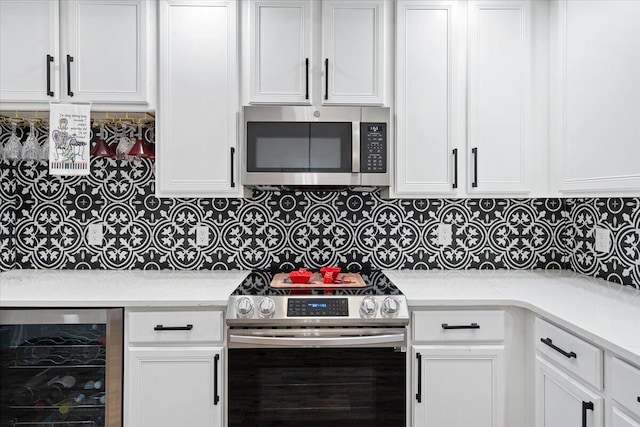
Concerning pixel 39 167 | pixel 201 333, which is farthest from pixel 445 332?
pixel 39 167

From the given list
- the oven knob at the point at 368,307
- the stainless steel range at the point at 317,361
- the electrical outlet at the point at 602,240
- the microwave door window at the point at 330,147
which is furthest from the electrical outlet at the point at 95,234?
the electrical outlet at the point at 602,240

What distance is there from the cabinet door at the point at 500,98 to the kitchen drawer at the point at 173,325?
1371 millimetres

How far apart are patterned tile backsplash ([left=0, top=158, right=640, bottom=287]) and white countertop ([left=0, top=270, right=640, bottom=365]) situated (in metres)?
0.12

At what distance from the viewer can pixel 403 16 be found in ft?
6.91

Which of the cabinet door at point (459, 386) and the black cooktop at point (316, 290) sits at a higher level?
the black cooktop at point (316, 290)

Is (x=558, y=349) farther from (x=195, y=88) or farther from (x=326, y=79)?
(x=195, y=88)

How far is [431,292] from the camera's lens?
6.23ft

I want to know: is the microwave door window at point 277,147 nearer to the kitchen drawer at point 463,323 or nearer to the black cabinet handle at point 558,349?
the kitchen drawer at point 463,323

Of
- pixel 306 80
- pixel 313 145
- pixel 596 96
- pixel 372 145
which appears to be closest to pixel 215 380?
pixel 313 145

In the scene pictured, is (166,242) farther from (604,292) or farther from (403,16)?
(604,292)

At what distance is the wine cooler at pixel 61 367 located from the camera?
5.77ft

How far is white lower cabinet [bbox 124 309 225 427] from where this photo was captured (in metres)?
1.77

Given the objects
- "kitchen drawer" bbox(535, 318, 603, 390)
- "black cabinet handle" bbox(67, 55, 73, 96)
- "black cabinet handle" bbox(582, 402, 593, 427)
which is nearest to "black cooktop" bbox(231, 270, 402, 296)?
"kitchen drawer" bbox(535, 318, 603, 390)

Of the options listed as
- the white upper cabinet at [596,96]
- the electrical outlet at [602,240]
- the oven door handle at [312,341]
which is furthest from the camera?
the electrical outlet at [602,240]
